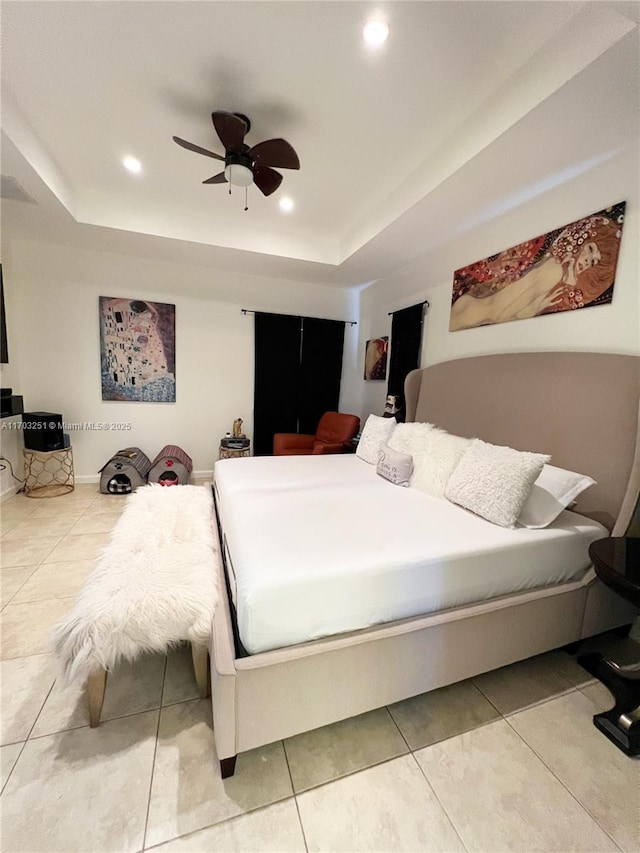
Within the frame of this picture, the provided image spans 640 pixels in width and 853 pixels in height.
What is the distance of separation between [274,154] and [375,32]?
0.76m

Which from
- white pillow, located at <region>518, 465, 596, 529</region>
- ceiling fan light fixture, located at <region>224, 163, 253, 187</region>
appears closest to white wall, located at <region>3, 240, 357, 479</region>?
ceiling fan light fixture, located at <region>224, 163, 253, 187</region>

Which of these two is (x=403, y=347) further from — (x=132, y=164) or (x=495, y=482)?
(x=132, y=164)

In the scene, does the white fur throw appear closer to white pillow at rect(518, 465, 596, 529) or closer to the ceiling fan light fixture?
white pillow at rect(518, 465, 596, 529)

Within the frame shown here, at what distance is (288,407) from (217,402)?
0.95 meters

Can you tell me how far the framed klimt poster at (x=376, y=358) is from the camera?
4098mm

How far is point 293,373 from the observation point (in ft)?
14.8

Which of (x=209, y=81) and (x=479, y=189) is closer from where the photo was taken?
(x=209, y=81)

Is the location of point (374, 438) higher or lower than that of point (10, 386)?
lower

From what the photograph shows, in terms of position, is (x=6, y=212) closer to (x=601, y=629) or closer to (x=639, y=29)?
(x=639, y=29)

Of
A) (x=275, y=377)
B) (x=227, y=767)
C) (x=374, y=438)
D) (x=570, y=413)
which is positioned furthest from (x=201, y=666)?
(x=275, y=377)

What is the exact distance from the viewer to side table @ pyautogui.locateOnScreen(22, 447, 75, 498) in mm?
3438

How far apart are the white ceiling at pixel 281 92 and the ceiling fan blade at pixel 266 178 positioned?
0.18m

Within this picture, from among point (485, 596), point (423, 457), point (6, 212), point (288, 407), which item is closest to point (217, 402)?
point (288, 407)

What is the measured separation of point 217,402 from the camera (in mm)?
4320
